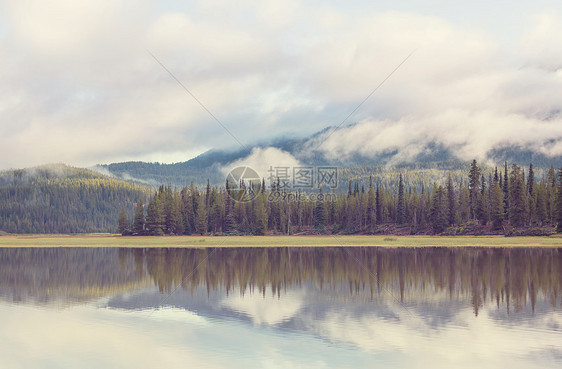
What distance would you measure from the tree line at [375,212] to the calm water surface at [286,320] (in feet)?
280

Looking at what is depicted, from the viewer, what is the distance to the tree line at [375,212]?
119875 mm

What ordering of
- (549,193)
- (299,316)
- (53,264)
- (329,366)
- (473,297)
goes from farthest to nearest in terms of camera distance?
(549,193), (53,264), (473,297), (299,316), (329,366)

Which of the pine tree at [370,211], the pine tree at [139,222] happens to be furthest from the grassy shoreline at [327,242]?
the pine tree at [370,211]

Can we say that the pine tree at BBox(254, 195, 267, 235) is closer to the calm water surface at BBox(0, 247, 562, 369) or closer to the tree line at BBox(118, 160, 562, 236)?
the tree line at BBox(118, 160, 562, 236)

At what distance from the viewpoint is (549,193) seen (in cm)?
12488

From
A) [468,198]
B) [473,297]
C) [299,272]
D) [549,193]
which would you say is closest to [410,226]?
[468,198]

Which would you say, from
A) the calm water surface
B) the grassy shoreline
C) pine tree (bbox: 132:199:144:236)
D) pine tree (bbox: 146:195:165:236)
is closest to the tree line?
pine tree (bbox: 146:195:165:236)

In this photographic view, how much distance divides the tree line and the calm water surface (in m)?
85.5

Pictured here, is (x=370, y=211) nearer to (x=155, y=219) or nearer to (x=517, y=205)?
(x=517, y=205)

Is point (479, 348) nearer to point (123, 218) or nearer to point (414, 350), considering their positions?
point (414, 350)

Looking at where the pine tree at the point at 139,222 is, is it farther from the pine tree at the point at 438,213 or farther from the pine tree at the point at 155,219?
the pine tree at the point at 438,213

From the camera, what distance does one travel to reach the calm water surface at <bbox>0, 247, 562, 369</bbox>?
58.6 feet

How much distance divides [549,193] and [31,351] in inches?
5128

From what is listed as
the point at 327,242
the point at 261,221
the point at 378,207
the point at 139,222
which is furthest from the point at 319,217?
the point at 327,242
